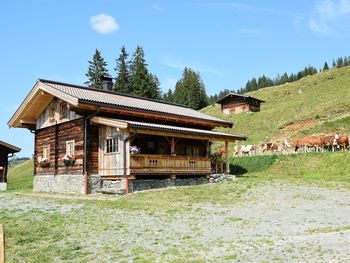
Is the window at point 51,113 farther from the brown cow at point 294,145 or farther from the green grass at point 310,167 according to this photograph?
the brown cow at point 294,145

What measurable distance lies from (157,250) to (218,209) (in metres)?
6.43

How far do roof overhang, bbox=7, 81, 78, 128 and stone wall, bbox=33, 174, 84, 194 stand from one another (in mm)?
4238

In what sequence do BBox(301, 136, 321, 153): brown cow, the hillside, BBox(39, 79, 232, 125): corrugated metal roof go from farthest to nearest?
the hillside → BBox(301, 136, 321, 153): brown cow → BBox(39, 79, 232, 125): corrugated metal roof

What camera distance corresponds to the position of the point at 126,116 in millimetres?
25641

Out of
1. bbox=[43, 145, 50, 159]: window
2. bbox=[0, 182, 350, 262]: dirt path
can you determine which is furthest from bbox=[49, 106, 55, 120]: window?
bbox=[0, 182, 350, 262]: dirt path

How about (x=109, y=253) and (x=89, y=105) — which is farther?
(x=89, y=105)

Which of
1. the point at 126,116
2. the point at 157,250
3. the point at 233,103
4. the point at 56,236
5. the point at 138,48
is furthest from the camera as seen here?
the point at 138,48

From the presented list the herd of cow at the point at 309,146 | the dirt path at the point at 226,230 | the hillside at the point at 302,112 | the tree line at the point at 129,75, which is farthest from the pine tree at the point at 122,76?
the dirt path at the point at 226,230

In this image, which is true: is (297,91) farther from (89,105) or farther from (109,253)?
(109,253)

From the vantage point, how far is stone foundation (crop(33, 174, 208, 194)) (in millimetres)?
22766

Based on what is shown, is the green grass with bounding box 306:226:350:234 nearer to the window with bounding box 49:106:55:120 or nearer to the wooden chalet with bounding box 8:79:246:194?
the wooden chalet with bounding box 8:79:246:194

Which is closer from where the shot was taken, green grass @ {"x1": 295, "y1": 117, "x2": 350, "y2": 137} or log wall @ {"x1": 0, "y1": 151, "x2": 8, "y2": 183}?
log wall @ {"x1": 0, "y1": 151, "x2": 8, "y2": 183}

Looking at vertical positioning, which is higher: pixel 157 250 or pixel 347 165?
pixel 347 165

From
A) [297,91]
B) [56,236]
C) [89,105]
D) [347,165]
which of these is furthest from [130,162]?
[297,91]
